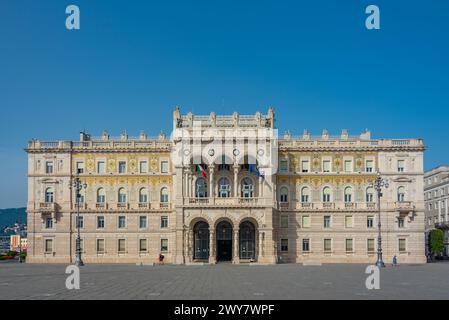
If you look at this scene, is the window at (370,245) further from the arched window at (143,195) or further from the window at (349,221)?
the arched window at (143,195)

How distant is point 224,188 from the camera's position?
299 ft

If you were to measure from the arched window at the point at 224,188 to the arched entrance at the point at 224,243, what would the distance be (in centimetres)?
465

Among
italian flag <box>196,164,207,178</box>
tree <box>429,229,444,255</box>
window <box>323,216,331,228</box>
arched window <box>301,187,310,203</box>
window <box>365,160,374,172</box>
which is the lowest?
tree <box>429,229,444,255</box>

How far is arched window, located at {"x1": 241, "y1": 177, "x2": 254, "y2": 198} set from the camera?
91312mm

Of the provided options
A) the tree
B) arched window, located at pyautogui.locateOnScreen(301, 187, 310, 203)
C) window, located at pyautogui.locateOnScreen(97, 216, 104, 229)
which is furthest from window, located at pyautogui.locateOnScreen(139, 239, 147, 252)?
the tree

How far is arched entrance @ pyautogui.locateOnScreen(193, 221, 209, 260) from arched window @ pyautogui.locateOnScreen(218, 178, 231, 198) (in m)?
4.73

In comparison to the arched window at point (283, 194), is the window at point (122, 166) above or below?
above

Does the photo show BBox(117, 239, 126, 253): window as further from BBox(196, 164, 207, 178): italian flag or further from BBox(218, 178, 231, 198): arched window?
BBox(196, 164, 207, 178): italian flag

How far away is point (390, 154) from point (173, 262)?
111ft

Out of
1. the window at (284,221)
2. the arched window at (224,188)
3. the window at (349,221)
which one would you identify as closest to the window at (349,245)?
the window at (349,221)

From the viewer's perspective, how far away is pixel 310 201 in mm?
92938

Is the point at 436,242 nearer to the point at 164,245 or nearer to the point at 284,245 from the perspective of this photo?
the point at 284,245

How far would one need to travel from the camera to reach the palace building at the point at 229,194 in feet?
298
